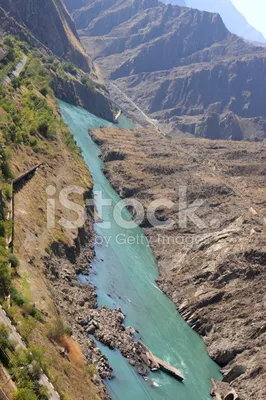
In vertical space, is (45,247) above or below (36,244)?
below

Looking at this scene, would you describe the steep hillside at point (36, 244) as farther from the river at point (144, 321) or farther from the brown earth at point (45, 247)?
the river at point (144, 321)

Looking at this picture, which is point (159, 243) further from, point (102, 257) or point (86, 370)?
point (86, 370)

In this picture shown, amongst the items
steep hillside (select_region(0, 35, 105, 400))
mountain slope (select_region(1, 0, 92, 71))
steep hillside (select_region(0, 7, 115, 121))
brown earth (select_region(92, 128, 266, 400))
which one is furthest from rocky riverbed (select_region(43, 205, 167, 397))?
mountain slope (select_region(1, 0, 92, 71))

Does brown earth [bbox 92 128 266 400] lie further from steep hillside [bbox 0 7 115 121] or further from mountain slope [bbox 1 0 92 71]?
mountain slope [bbox 1 0 92 71]

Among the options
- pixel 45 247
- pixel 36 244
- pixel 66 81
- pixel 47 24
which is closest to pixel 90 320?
pixel 45 247

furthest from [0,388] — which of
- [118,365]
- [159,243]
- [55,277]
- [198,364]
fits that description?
[159,243]

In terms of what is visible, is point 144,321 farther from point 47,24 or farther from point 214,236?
point 47,24
